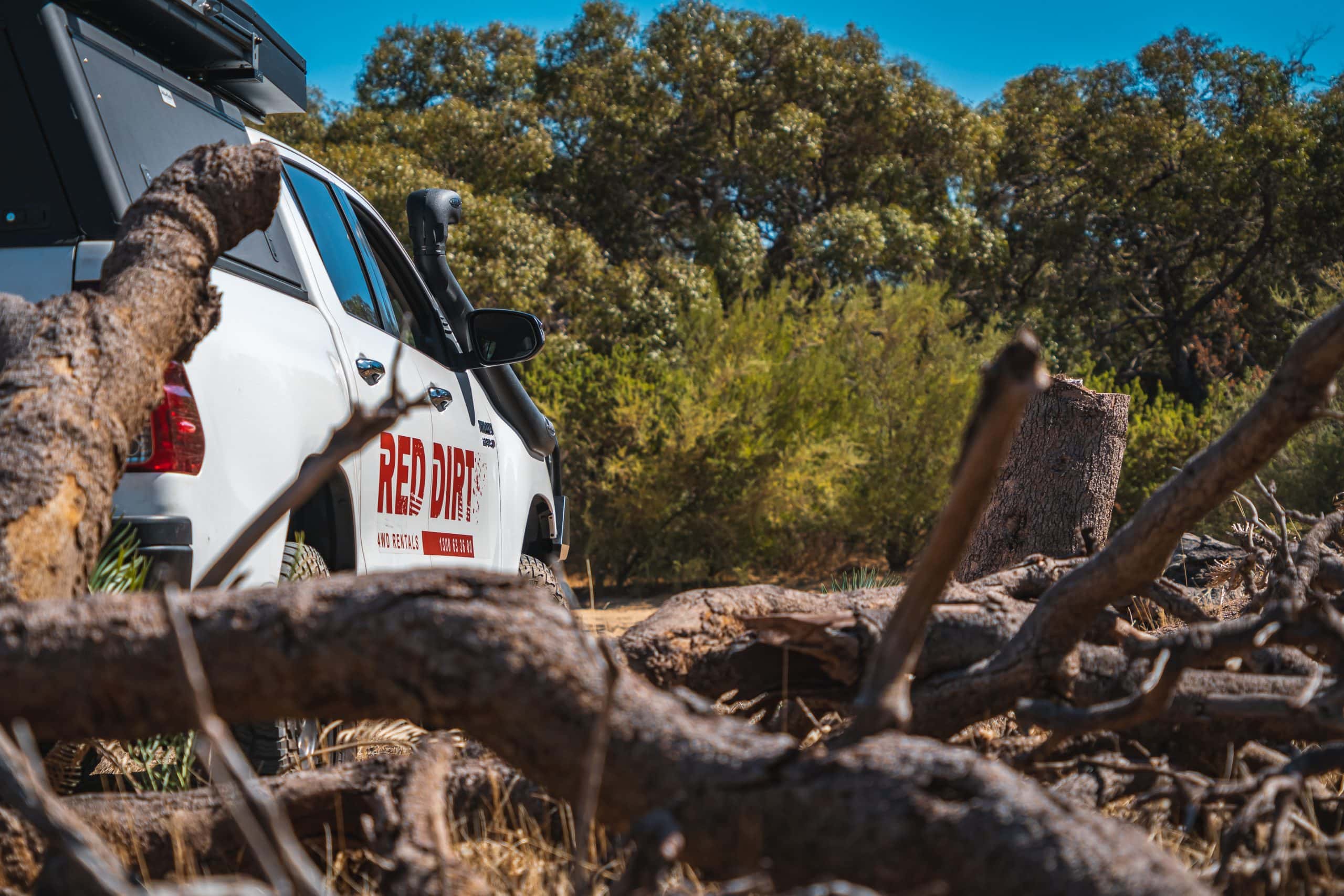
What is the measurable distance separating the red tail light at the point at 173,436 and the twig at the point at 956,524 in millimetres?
1593

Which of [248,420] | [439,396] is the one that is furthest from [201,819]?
[439,396]

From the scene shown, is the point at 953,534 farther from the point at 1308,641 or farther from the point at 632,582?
A: the point at 632,582

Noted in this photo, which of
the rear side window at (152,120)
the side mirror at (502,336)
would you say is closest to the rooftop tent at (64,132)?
the rear side window at (152,120)

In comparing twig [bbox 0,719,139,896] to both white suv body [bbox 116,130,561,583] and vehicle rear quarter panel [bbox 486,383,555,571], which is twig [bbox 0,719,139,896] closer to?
white suv body [bbox 116,130,561,583]

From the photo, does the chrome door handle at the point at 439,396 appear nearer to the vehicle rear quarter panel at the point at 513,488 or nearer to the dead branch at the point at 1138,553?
the vehicle rear quarter panel at the point at 513,488

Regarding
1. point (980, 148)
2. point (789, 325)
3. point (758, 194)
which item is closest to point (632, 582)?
point (789, 325)

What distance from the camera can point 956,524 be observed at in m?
1.36

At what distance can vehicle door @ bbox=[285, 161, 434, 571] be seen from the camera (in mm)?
3213

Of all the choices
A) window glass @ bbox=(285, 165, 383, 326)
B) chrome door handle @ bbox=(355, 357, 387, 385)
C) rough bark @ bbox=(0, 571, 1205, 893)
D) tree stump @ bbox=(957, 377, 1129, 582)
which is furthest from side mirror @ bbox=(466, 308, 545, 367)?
rough bark @ bbox=(0, 571, 1205, 893)

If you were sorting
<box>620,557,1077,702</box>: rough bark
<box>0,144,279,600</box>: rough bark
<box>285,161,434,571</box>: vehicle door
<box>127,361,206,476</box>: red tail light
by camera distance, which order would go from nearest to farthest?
<box>0,144,279,600</box>: rough bark, <box>620,557,1077,702</box>: rough bark, <box>127,361,206,476</box>: red tail light, <box>285,161,434,571</box>: vehicle door

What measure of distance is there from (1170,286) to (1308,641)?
19.5 m

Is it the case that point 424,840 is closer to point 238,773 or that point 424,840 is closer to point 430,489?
point 238,773

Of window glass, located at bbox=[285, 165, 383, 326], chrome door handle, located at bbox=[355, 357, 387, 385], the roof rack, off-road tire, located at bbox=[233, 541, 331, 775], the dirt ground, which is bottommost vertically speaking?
the dirt ground

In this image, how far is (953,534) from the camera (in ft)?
4.51
